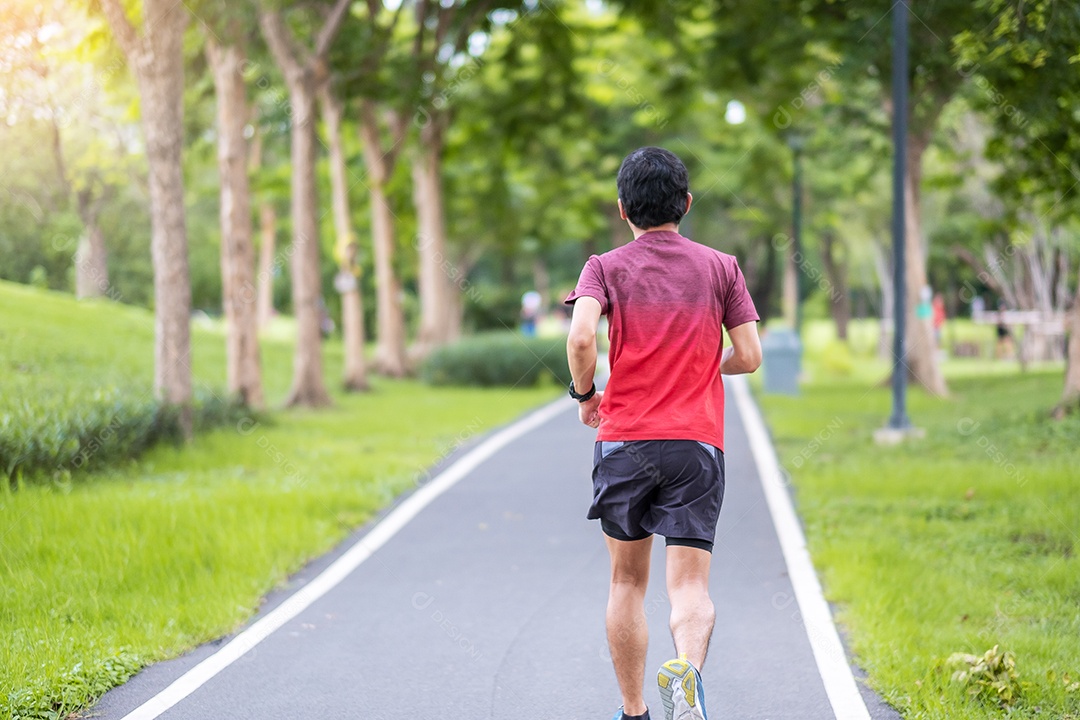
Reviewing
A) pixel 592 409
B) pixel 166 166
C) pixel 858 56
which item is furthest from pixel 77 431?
pixel 858 56

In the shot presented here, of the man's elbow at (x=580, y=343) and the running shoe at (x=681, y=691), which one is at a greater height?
the man's elbow at (x=580, y=343)

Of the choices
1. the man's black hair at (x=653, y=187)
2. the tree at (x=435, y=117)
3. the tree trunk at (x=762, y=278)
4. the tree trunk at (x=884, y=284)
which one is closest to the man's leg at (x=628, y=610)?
the man's black hair at (x=653, y=187)

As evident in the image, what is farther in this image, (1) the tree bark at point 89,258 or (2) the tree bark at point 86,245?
(1) the tree bark at point 89,258

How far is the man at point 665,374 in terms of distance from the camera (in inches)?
148

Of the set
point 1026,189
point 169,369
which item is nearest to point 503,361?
point 1026,189

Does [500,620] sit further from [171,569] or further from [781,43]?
[781,43]

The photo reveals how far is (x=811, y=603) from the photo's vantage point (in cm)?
606

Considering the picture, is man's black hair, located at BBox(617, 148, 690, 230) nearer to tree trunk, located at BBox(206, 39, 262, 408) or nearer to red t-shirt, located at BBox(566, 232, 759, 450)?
red t-shirt, located at BBox(566, 232, 759, 450)

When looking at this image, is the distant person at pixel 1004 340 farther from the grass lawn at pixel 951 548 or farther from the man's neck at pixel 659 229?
the man's neck at pixel 659 229

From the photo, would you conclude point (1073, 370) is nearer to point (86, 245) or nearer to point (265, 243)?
point (86, 245)

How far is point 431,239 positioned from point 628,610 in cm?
2241

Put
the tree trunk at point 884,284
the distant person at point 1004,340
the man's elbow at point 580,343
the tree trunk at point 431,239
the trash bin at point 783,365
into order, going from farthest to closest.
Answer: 1. the tree trunk at point 884,284
2. the distant person at point 1004,340
3. the tree trunk at point 431,239
4. the trash bin at point 783,365
5. the man's elbow at point 580,343

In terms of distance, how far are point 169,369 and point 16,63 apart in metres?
3.51

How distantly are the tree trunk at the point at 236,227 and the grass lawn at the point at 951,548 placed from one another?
7.39 m
